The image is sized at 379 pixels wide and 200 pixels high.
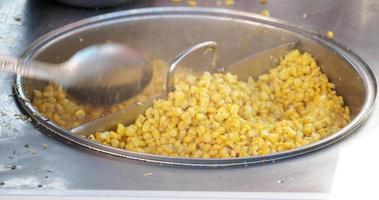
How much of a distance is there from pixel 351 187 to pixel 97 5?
0.94m

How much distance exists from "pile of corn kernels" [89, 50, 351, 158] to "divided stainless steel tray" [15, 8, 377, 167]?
0.17 feet

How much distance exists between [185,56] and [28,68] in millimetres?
432

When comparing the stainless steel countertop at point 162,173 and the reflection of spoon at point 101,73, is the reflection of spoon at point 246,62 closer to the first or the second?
the reflection of spoon at point 101,73

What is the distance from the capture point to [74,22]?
1.74 m

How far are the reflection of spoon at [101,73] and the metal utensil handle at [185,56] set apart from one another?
0.22 feet

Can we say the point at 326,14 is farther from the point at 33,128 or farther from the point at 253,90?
the point at 33,128

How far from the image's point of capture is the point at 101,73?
58.4 inches

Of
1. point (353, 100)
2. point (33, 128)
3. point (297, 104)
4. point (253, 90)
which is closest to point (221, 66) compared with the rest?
point (253, 90)

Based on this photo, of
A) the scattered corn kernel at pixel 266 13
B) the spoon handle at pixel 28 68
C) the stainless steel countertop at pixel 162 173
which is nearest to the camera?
the stainless steel countertop at pixel 162 173

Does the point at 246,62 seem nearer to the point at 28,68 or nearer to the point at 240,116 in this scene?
the point at 240,116

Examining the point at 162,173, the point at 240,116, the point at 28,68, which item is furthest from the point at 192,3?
the point at 162,173

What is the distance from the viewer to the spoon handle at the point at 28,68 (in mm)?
1295

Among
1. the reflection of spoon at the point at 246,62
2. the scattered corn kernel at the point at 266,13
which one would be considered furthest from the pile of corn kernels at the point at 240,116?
the scattered corn kernel at the point at 266,13

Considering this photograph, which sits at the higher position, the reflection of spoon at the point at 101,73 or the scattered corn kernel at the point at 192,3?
the scattered corn kernel at the point at 192,3
